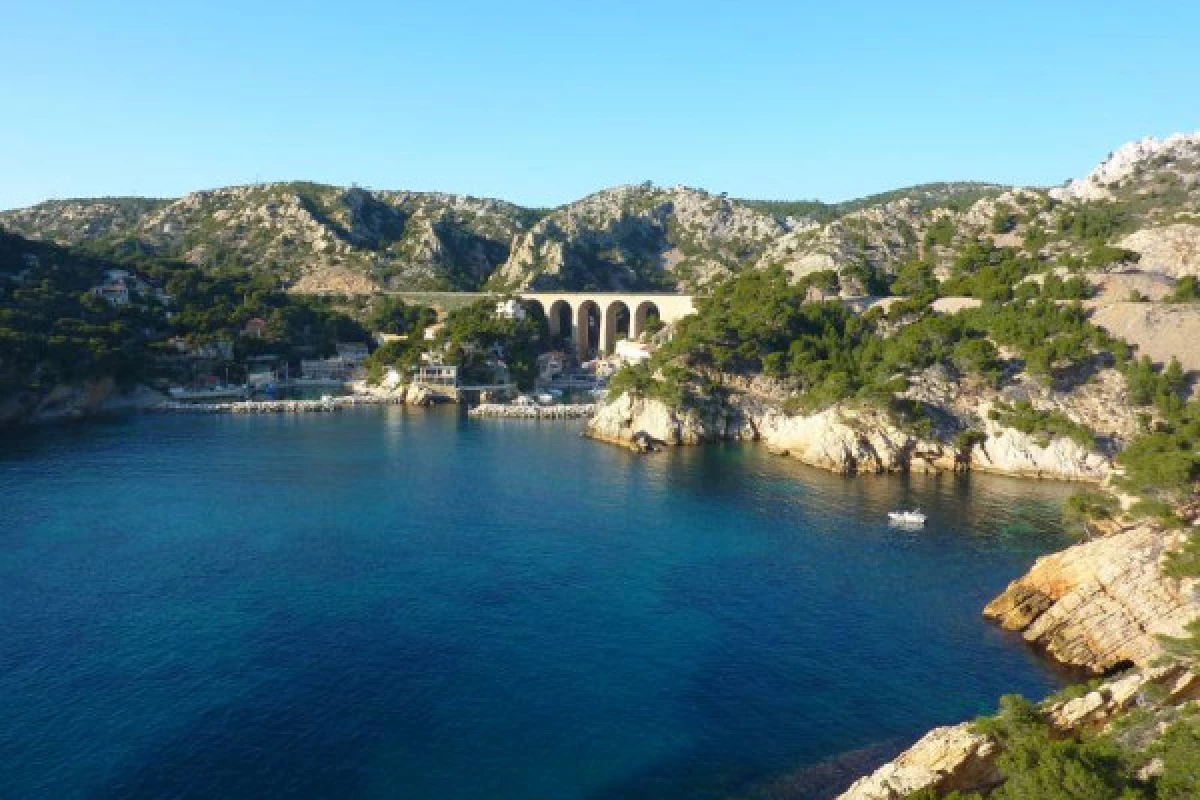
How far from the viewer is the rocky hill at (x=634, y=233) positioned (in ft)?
360

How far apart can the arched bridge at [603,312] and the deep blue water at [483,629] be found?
68362mm

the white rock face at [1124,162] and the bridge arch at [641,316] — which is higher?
the white rock face at [1124,162]

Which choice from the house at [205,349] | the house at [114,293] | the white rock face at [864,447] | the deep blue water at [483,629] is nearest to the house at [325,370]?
the house at [205,349]

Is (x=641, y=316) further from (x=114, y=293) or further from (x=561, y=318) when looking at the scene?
(x=114, y=293)

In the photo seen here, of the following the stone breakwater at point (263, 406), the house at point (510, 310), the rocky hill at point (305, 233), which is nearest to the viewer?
the stone breakwater at point (263, 406)

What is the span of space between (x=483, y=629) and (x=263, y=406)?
66.5 meters

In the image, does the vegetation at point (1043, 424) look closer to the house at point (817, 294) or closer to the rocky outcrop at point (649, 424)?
the rocky outcrop at point (649, 424)

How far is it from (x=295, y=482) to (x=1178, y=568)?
164ft

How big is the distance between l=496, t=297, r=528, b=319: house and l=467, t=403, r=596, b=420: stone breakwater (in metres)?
33.7

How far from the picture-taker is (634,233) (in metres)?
185

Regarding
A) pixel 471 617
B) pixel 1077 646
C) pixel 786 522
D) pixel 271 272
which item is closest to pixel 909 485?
pixel 786 522

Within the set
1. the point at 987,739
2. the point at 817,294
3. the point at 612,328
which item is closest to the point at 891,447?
the point at 817,294

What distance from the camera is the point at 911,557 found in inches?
1639

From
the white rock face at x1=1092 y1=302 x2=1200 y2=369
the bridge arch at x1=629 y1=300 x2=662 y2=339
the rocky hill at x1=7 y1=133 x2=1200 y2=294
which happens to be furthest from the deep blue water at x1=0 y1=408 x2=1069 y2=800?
the bridge arch at x1=629 y1=300 x2=662 y2=339
